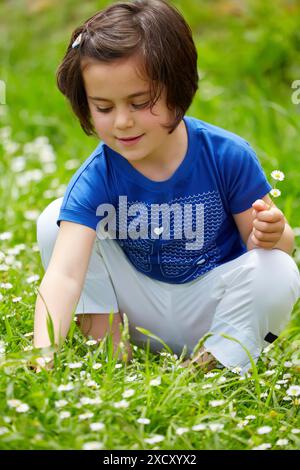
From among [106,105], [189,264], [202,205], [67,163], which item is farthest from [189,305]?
[67,163]

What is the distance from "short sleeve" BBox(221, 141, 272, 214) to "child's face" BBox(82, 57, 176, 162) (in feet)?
0.52

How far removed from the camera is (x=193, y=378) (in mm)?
2139

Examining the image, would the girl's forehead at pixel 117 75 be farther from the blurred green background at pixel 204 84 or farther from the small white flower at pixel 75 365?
the blurred green background at pixel 204 84

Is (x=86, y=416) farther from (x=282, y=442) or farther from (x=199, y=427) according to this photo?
(x=282, y=442)

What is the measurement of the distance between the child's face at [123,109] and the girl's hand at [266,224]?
0.86 ft

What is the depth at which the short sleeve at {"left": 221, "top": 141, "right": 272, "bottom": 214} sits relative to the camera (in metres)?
2.21

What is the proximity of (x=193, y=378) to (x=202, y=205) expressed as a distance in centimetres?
38

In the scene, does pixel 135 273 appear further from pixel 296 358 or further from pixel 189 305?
pixel 296 358

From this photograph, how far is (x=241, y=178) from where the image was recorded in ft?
7.23

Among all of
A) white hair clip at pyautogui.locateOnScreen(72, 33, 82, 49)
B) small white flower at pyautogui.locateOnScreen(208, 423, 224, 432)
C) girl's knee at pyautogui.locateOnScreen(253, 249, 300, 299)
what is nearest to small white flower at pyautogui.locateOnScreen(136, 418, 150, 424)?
small white flower at pyautogui.locateOnScreen(208, 423, 224, 432)

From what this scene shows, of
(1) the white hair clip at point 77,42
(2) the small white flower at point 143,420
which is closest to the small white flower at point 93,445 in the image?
(2) the small white flower at point 143,420

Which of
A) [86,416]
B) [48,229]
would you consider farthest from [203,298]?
[86,416]

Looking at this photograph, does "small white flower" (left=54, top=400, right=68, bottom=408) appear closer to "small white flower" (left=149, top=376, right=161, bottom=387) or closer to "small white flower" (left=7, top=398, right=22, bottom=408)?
"small white flower" (left=7, top=398, right=22, bottom=408)

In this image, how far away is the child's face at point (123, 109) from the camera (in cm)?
202
